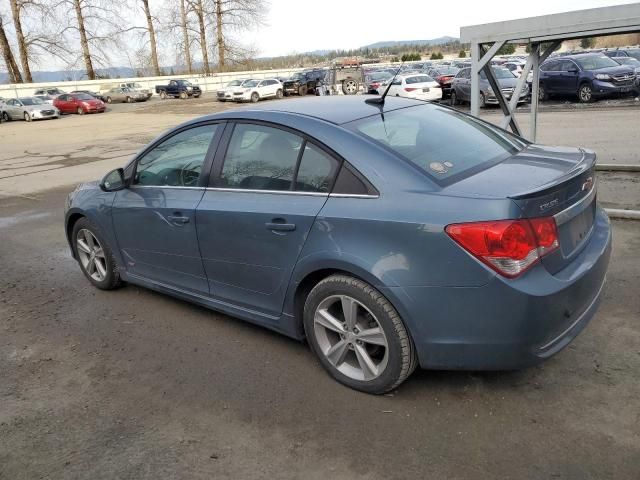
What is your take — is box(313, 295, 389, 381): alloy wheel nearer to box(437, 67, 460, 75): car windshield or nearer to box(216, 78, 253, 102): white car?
box(437, 67, 460, 75): car windshield

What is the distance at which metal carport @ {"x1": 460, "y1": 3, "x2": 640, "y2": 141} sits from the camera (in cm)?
583

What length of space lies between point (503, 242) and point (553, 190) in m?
0.45

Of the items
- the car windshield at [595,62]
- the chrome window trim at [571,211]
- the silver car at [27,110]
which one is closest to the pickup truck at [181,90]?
the silver car at [27,110]

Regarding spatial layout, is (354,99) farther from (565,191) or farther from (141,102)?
(141,102)

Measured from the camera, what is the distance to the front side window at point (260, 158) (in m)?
3.37

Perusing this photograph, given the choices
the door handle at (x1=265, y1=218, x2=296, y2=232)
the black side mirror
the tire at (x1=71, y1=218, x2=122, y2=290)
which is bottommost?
the tire at (x1=71, y1=218, x2=122, y2=290)

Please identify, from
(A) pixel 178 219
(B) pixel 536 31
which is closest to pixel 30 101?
(B) pixel 536 31

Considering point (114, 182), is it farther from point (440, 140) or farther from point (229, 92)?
point (229, 92)

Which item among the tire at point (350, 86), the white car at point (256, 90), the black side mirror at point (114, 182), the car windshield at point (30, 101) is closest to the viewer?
the black side mirror at point (114, 182)

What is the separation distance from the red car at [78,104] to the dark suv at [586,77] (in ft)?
95.8

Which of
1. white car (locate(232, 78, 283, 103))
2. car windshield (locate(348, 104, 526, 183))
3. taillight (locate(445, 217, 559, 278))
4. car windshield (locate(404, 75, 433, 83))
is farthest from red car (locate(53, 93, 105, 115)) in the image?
taillight (locate(445, 217, 559, 278))

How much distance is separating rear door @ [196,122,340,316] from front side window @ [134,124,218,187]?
0.22 meters

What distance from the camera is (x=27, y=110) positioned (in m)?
34.3

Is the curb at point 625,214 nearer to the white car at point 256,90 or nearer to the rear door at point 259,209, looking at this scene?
the rear door at point 259,209
